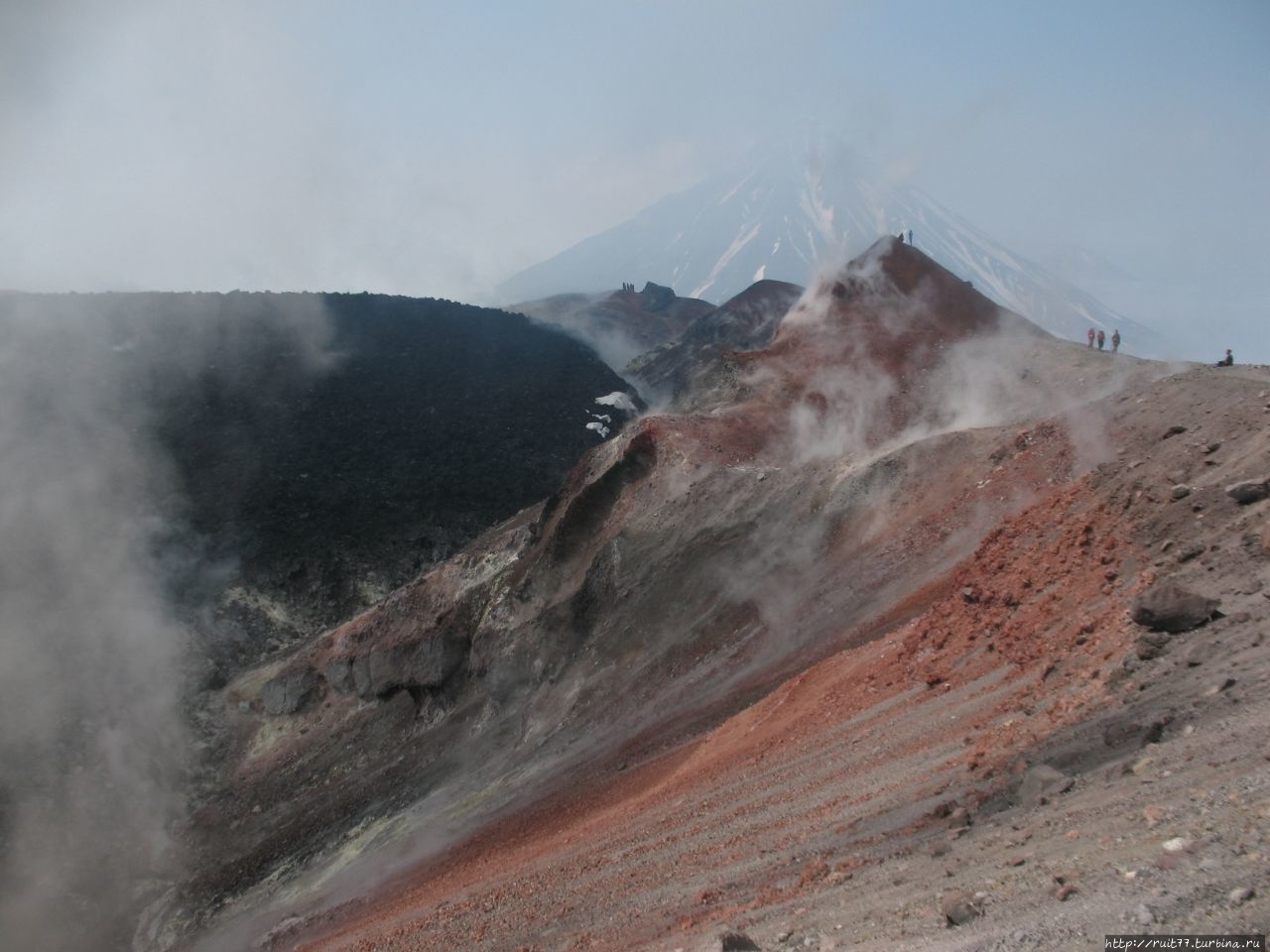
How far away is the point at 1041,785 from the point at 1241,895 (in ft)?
9.14

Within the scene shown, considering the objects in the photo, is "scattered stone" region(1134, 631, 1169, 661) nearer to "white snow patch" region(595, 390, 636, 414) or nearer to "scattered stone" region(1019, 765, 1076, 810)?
"scattered stone" region(1019, 765, 1076, 810)

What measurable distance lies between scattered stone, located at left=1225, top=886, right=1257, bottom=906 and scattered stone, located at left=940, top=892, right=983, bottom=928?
65.5 inches

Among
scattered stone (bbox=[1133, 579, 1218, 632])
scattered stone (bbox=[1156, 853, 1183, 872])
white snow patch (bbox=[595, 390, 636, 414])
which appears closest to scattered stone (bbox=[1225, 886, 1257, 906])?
scattered stone (bbox=[1156, 853, 1183, 872])

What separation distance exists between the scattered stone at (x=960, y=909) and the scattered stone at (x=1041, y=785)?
5.22ft

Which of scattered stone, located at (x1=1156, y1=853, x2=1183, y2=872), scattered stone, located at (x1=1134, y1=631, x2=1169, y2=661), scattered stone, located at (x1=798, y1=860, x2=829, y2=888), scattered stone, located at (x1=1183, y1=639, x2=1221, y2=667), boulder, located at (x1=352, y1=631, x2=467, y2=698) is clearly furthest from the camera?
boulder, located at (x1=352, y1=631, x2=467, y2=698)

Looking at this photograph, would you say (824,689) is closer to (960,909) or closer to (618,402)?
(960,909)

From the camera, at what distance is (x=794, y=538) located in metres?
23.7

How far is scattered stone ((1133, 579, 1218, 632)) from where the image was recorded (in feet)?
28.1

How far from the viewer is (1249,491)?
10.1m

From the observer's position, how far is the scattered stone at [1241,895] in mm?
4918

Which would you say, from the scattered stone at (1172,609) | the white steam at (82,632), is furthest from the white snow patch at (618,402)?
the scattered stone at (1172,609)

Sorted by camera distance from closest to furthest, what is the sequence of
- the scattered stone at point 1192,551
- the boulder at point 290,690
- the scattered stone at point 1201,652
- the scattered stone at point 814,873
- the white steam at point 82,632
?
the scattered stone at point 1201,652
the scattered stone at point 814,873
the scattered stone at point 1192,551
the white steam at point 82,632
the boulder at point 290,690

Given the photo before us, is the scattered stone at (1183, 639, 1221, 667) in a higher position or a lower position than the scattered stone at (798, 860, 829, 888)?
higher

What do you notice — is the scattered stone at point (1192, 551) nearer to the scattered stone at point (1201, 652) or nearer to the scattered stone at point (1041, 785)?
the scattered stone at point (1201, 652)
